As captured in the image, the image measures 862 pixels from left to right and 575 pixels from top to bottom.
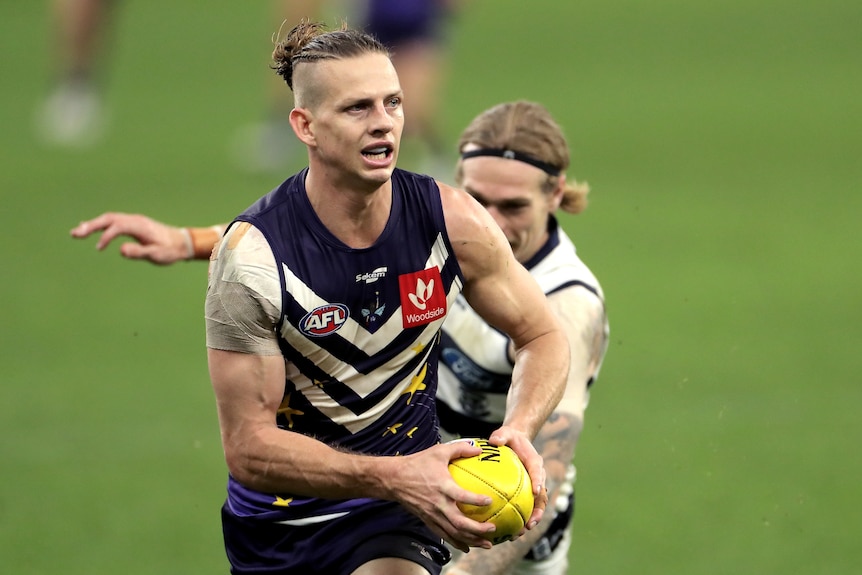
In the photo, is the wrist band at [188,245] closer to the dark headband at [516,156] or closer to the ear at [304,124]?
the dark headband at [516,156]

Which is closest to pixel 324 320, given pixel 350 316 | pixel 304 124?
pixel 350 316

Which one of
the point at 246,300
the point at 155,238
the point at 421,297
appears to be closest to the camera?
the point at 246,300

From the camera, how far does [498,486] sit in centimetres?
421

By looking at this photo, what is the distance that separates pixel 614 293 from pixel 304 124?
8.39m

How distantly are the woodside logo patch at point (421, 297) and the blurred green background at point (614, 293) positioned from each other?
310cm

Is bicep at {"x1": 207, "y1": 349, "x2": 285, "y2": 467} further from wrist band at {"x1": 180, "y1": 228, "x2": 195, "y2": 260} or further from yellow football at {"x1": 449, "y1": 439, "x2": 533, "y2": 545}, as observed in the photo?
wrist band at {"x1": 180, "y1": 228, "x2": 195, "y2": 260}

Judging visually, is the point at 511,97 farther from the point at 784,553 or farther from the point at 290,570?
the point at 290,570

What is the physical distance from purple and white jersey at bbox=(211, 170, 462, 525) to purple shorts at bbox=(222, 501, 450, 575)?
0.05 metres

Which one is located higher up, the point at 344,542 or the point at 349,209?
the point at 349,209

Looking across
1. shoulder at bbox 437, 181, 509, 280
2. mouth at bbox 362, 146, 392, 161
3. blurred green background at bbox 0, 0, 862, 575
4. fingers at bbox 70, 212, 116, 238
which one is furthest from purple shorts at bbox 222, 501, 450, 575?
blurred green background at bbox 0, 0, 862, 575

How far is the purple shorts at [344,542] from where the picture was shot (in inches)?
186

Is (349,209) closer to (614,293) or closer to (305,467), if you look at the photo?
Answer: (305,467)

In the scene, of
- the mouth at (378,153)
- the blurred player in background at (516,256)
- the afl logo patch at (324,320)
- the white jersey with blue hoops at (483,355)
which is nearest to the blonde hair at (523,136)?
the blurred player in background at (516,256)

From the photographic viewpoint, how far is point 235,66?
74.8 ft
